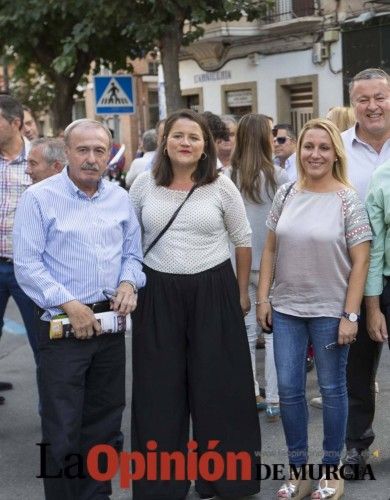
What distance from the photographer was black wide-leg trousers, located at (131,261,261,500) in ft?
14.6

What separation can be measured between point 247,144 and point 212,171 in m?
1.45

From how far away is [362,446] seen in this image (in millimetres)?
4828

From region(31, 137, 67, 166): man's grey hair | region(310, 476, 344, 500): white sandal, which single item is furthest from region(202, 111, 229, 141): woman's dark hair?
region(310, 476, 344, 500): white sandal

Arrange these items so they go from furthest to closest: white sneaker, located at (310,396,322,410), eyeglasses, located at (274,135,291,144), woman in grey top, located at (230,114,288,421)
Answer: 1. eyeglasses, located at (274,135,291,144)
2. white sneaker, located at (310,396,322,410)
3. woman in grey top, located at (230,114,288,421)

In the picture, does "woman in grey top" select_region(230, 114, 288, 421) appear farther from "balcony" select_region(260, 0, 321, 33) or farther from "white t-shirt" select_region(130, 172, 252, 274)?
"balcony" select_region(260, 0, 321, 33)

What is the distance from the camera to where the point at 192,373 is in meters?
4.52

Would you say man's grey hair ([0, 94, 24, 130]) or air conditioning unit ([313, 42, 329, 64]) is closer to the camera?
man's grey hair ([0, 94, 24, 130])

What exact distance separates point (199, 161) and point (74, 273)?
932 mm

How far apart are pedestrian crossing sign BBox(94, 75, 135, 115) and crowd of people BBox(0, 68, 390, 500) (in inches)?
347

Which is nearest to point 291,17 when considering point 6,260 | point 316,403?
point 316,403

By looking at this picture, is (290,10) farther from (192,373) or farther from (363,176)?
(192,373)

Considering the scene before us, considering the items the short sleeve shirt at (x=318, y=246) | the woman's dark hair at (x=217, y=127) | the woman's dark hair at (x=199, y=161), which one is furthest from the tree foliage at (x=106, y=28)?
the short sleeve shirt at (x=318, y=246)

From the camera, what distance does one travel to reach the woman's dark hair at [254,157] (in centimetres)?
588

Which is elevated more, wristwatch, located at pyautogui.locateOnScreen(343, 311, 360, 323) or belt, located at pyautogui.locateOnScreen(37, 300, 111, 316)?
belt, located at pyautogui.locateOnScreen(37, 300, 111, 316)
